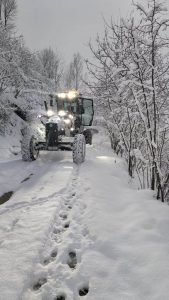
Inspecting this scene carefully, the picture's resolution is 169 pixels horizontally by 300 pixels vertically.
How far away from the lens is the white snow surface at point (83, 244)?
3270 millimetres

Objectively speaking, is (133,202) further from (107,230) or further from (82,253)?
(82,253)

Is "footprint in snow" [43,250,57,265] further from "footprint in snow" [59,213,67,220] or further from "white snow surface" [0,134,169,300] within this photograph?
"footprint in snow" [59,213,67,220]

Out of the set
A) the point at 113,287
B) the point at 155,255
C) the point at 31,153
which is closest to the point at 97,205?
the point at 155,255

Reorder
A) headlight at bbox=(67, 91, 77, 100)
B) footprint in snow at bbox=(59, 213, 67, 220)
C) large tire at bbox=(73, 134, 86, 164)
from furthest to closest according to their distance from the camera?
headlight at bbox=(67, 91, 77, 100) < large tire at bbox=(73, 134, 86, 164) < footprint in snow at bbox=(59, 213, 67, 220)

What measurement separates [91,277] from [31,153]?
7.64 meters

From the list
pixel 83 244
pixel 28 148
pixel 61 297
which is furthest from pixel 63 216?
pixel 28 148

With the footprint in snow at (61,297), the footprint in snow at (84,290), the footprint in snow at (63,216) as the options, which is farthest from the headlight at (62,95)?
the footprint in snow at (61,297)

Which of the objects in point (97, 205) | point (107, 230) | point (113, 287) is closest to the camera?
point (113, 287)

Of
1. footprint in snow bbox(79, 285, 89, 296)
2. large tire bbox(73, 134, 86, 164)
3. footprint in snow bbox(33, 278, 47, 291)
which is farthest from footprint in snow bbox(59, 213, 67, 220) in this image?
large tire bbox(73, 134, 86, 164)

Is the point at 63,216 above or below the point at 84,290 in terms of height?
above

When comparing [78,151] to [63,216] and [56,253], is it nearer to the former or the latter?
[63,216]

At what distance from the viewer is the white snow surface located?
10.7 ft

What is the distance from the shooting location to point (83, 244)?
429 centimetres

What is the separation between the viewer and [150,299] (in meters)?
3.04
